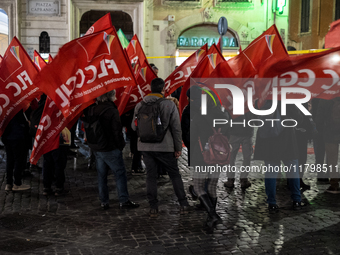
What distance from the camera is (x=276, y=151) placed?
6125mm

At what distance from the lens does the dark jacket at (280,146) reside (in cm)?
612

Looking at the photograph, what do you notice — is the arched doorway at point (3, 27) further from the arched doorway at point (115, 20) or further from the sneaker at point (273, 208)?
the sneaker at point (273, 208)

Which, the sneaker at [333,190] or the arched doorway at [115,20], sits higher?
the arched doorway at [115,20]

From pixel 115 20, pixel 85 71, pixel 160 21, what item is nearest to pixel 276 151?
pixel 85 71

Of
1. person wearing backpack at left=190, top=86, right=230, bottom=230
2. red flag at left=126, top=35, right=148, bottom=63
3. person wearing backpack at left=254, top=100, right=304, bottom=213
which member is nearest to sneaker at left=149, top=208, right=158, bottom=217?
person wearing backpack at left=190, top=86, right=230, bottom=230

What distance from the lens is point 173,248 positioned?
189 inches

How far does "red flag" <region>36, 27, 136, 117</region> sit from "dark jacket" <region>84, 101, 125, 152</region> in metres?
0.20

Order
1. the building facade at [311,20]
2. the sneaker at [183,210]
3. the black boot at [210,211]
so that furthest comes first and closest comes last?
the building facade at [311,20] → the sneaker at [183,210] → the black boot at [210,211]

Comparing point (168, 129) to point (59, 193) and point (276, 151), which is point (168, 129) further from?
point (59, 193)

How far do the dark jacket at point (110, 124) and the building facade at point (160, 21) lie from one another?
1421 centimetres

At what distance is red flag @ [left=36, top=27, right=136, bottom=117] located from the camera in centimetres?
609

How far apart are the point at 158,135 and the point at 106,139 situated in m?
0.80

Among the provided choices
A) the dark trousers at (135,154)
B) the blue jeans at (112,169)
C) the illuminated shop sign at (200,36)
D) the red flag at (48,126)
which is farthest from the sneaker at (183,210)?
the illuminated shop sign at (200,36)

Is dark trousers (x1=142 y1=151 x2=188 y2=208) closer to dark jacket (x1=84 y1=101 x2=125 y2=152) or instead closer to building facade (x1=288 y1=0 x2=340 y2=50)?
dark jacket (x1=84 y1=101 x2=125 y2=152)
